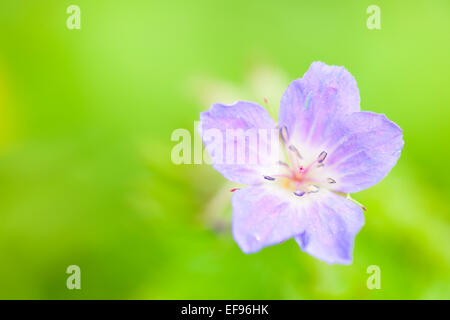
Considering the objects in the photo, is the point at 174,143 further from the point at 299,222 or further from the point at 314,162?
the point at 299,222

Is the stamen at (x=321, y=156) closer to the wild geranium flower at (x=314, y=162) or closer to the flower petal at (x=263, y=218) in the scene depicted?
the wild geranium flower at (x=314, y=162)

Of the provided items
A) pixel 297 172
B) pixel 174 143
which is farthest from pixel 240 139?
pixel 174 143

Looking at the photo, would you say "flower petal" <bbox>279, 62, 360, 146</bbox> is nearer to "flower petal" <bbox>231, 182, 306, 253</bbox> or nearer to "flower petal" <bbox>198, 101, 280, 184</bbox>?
"flower petal" <bbox>198, 101, 280, 184</bbox>

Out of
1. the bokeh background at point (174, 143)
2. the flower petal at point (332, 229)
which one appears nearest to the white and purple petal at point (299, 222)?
the flower petal at point (332, 229)

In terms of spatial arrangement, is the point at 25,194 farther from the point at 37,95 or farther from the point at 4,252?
the point at 37,95

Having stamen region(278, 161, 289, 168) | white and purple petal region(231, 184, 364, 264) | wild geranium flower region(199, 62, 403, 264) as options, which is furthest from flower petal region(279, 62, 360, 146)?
white and purple petal region(231, 184, 364, 264)

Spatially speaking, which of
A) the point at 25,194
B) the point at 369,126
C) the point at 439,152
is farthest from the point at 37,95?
the point at 439,152
